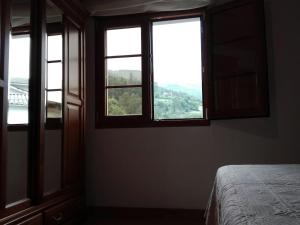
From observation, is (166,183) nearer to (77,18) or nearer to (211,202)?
(211,202)

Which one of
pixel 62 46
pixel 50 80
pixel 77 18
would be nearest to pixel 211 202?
pixel 50 80

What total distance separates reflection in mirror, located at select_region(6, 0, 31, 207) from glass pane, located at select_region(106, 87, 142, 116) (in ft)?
4.06

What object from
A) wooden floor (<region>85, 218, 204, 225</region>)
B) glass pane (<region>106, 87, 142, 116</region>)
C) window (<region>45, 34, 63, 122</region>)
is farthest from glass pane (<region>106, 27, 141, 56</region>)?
wooden floor (<region>85, 218, 204, 225</region>)

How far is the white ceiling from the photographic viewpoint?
9.11ft

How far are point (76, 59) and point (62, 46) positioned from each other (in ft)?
0.89

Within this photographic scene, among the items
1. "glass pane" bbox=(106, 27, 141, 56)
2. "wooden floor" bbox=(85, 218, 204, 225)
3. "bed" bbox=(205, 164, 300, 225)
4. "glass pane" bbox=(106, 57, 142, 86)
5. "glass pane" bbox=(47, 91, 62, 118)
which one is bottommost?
"wooden floor" bbox=(85, 218, 204, 225)

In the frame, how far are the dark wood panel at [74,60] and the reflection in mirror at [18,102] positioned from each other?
1.83ft

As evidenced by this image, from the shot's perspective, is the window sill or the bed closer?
the bed

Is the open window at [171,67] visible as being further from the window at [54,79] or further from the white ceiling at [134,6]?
the window at [54,79]

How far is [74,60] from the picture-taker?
253 cm

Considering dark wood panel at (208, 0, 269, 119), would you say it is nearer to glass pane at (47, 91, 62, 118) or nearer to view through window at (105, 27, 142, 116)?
view through window at (105, 27, 142, 116)

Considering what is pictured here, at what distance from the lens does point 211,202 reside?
1731mm

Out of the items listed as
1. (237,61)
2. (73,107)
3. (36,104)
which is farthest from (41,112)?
(237,61)

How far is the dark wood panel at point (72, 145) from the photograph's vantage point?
234 centimetres
